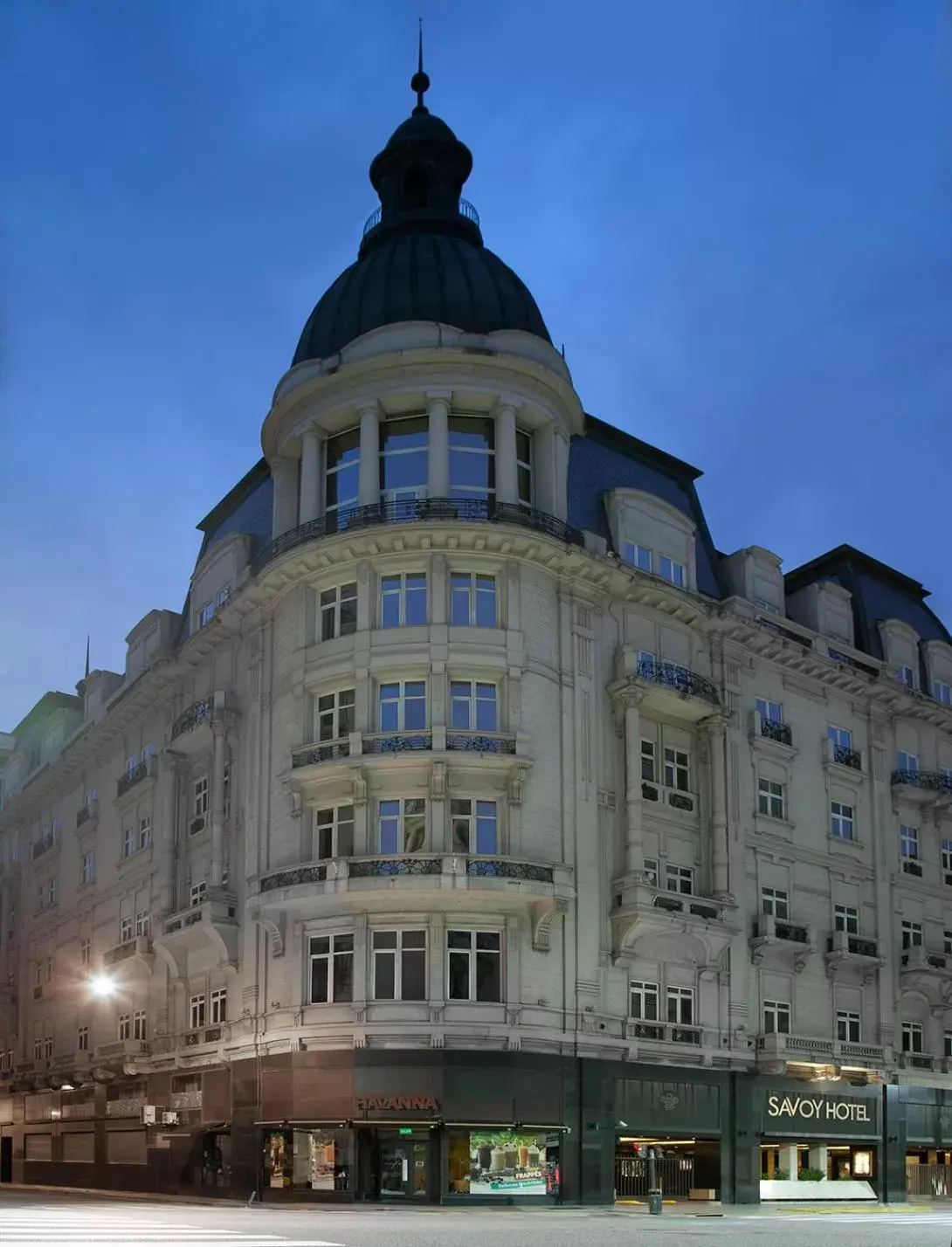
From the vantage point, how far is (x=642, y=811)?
5250cm

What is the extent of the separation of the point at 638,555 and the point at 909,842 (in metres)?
18.2

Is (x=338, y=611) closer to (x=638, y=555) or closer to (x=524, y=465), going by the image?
(x=524, y=465)

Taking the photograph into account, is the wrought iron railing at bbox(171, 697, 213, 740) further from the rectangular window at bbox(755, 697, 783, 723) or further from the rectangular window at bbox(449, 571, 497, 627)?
the rectangular window at bbox(755, 697, 783, 723)

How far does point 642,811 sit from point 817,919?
33.6 ft

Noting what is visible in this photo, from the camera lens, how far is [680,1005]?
52.2 metres

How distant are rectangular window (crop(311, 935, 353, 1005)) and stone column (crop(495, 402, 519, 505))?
49.6 feet

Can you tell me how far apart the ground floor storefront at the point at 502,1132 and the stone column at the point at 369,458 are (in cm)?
1772

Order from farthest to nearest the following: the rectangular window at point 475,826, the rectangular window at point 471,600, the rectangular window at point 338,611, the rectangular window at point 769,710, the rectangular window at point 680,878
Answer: the rectangular window at point 769,710, the rectangular window at point 680,878, the rectangular window at point 338,611, the rectangular window at point 471,600, the rectangular window at point 475,826

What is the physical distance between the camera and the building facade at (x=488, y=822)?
47250 mm

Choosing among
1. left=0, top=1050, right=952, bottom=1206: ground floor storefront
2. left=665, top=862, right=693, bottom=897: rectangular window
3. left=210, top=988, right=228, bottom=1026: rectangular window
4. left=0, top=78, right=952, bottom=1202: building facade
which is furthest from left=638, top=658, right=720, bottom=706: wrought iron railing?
left=210, top=988, right=228, bottom=1026: rectangular window

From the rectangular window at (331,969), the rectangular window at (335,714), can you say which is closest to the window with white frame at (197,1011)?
the rectangular window at (331,969)

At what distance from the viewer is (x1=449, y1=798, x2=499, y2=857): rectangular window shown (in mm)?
48281

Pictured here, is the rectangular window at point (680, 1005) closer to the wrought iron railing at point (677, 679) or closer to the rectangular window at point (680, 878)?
the rectangular window at point (680, 878)

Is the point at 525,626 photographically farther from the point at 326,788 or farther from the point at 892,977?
the point at 892,977
